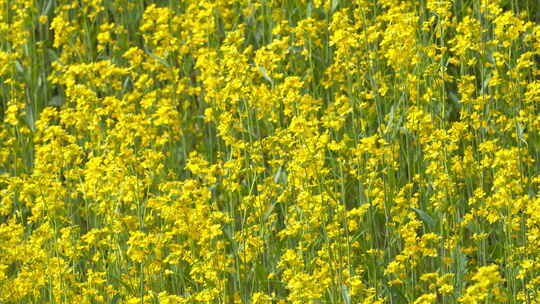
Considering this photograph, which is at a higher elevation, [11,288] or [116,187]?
[116,187]

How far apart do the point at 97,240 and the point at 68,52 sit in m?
2.51

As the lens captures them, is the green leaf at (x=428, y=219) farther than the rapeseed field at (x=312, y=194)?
Yes

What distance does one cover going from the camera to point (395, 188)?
545 cm

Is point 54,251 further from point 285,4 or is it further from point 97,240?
point 285,4

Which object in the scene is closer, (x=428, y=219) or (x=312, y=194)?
(x=428, y=219)

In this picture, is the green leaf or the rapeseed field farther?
the green leaf

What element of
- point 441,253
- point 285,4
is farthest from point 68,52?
point 441,253

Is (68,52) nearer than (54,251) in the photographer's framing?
No

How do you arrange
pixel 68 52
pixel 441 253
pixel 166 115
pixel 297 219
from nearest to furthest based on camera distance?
pixel 441 253, pixel 297 219, pixel 166 115, pixel 68 52

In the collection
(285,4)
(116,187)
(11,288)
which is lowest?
(11,288)

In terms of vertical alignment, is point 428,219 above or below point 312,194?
below

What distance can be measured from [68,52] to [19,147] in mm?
908

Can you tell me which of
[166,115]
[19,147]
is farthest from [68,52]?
[166,115]

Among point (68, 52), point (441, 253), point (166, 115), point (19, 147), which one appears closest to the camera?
point (441, 253)
